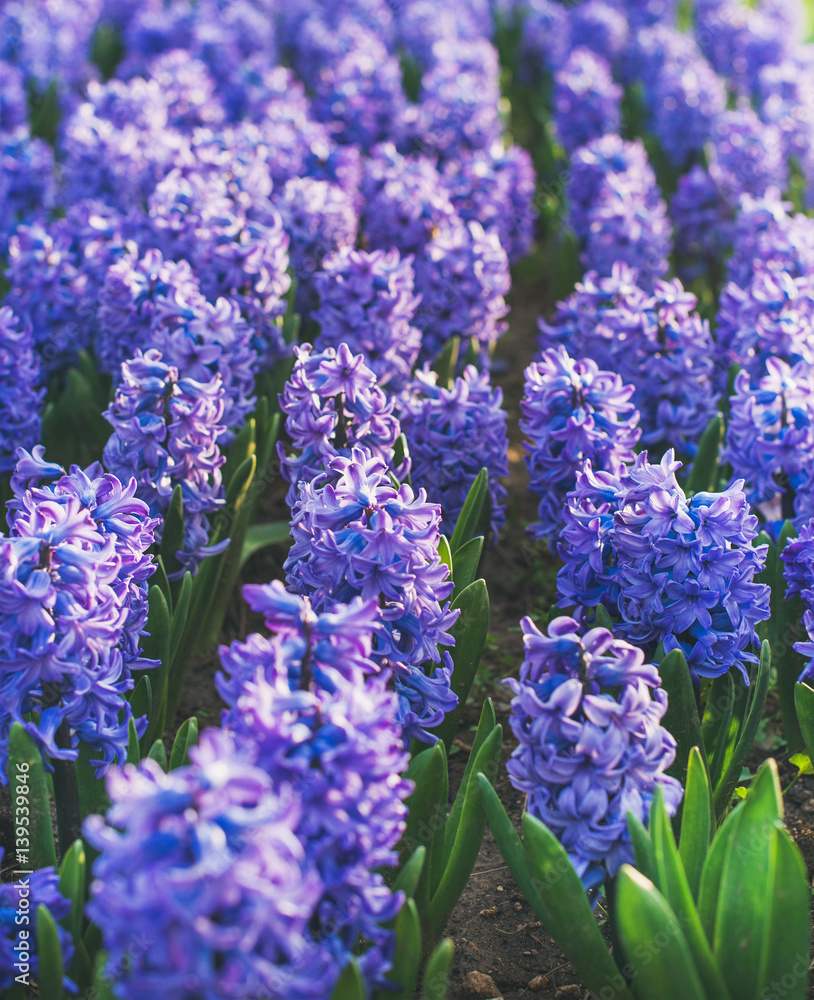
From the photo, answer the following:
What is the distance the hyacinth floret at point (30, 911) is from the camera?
1.83 meters

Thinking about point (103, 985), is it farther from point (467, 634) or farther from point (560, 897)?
point (467, 634)

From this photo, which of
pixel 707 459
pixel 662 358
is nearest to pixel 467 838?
pixel 707 459

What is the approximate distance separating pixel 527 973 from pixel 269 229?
289 centimetres

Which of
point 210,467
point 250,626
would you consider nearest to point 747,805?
point 210,467

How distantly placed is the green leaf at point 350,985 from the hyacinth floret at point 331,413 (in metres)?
1.41

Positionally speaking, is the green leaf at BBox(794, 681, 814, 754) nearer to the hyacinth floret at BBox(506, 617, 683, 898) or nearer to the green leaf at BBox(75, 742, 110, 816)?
the hyacinth floret at BBox(506, 617, 683, 898)

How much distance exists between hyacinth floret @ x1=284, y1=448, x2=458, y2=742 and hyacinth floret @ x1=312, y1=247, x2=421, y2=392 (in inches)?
56.6

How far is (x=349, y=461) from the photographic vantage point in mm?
2439

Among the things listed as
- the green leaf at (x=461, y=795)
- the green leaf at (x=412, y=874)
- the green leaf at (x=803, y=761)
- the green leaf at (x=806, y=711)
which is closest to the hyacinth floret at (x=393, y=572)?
the green leaf at (x=461, y=795)

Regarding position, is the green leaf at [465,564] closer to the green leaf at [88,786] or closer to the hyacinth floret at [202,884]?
the green leaf at [88,786]

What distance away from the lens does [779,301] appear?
3.85 meters

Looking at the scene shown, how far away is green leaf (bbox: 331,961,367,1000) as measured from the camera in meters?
1.64

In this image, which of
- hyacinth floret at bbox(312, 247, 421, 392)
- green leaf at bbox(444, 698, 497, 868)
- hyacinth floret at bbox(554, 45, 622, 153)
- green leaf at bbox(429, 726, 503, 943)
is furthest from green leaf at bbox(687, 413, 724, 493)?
hyacinth floret at bbox(554, 45, 622, 153)

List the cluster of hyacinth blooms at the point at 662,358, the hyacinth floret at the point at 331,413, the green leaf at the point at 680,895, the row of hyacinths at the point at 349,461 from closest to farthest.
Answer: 1. the row of hyacinths at the point at 349,461
2. the green leaf at the point at 680,895
3. the hyacinth floret at the point at 331,413
4. the cluster of hyacinth blooms at the point at 662,358
